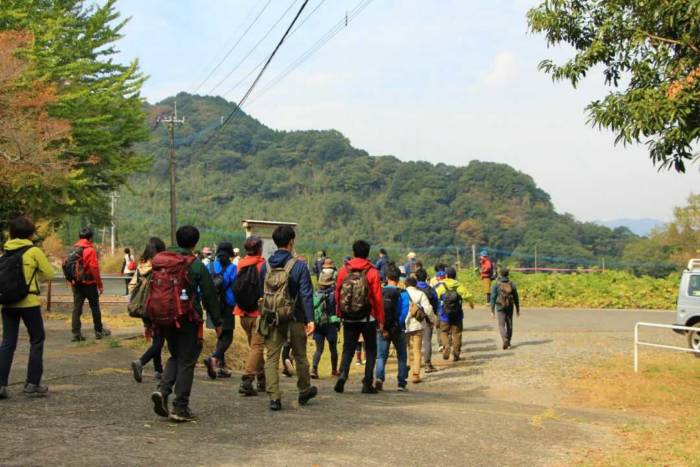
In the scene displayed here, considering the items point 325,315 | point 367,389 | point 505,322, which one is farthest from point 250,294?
point 505,322

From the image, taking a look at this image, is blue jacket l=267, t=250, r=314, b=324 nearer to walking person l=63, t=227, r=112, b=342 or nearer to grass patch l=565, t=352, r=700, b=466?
grass patch l=565, t=352, r=700, b=466

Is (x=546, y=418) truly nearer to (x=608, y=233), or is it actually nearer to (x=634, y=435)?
(x=634, y=435)

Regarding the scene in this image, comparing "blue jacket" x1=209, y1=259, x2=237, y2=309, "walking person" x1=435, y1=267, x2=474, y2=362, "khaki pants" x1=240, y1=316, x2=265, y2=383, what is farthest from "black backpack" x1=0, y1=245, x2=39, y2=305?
"walking person" x1=435, y1=267, x2=474, y2=362

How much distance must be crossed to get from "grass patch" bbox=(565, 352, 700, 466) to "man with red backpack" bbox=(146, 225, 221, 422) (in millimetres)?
3642

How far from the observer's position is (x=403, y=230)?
10912 centimetres

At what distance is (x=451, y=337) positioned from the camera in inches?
587

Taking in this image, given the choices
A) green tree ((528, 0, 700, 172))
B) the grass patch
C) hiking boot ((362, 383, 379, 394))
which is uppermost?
green tree ((528, 0, 700, 172))

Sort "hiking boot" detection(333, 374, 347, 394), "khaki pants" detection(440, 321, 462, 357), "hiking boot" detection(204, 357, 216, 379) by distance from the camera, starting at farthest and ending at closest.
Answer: "khaki pants" detection(440, 321, 462, 357)
"hiking boot" detection(204, 357, 216, 379)
"hiking boot" detection(333, 374, 347, 394)

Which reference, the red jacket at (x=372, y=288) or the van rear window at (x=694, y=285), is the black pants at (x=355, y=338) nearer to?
the red jacket at (x=372, y=288)

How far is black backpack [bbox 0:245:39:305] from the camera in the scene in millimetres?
7660

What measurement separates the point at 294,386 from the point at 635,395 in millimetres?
4988

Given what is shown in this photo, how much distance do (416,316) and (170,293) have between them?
18.8 feet

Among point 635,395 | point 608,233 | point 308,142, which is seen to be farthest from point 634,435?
point 308,142

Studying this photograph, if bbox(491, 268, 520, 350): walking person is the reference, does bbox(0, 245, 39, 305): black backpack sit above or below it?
above
